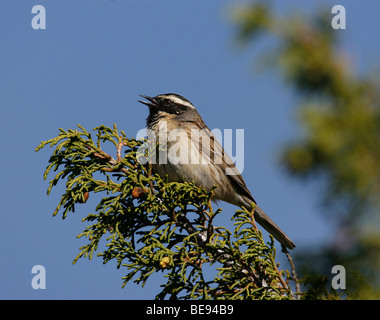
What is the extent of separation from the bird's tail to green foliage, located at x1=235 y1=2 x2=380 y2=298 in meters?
2.06

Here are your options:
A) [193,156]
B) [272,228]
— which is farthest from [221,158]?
[272,228]

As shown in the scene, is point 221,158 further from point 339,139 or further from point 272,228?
point 339,139

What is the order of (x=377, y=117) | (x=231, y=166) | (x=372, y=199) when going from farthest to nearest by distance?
(x=231, y=166) → (x=377, y=117) → (x=372, y=199)

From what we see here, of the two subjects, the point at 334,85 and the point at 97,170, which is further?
the point at 97,170

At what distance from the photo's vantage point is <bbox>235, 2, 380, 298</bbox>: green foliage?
11.7 ft

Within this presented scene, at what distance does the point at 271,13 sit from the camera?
514 centimetres

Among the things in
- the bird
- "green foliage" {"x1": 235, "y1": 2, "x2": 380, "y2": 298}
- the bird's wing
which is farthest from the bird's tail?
"green foliage" {"x1": 235, "y1": 2, "x2": 380, "y2": 298}

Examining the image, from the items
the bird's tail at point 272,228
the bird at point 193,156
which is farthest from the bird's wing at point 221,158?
the bird's tail at point 272,228

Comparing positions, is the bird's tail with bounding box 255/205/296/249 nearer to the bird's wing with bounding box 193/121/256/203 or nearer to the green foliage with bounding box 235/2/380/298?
the bird's wing with bounding box 193/121/256/203

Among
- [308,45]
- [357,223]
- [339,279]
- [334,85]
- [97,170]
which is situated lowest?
[339,279]

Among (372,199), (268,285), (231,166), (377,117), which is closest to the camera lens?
(372,199)
